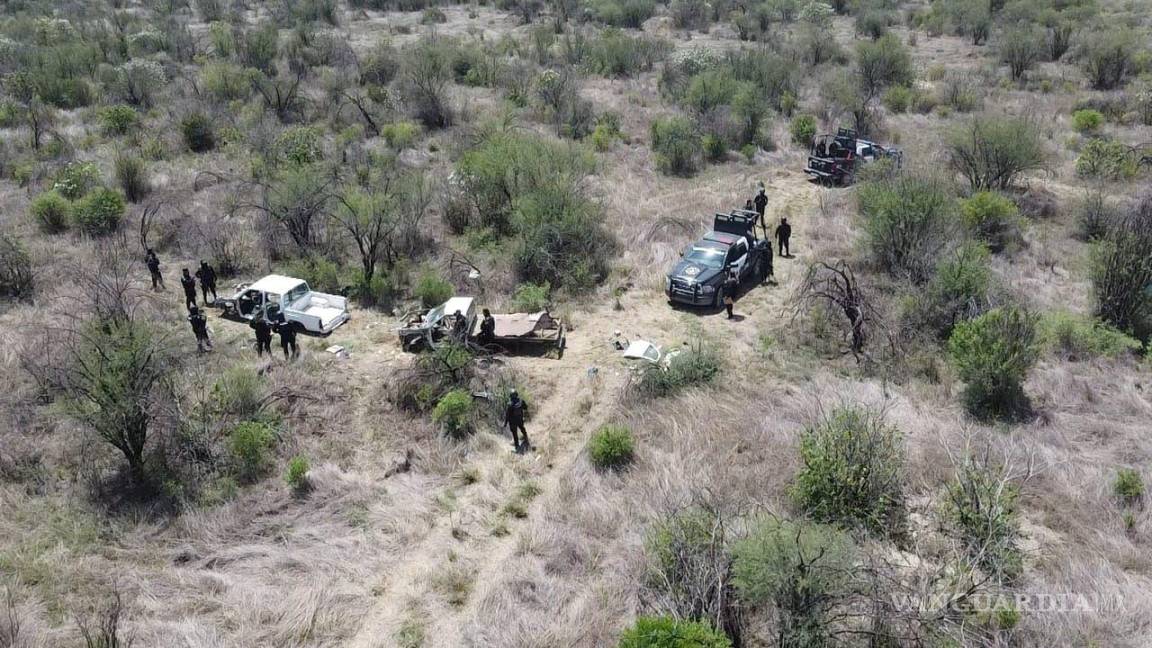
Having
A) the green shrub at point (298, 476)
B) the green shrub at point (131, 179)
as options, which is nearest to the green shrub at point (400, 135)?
the green shrub at point (131, 179)

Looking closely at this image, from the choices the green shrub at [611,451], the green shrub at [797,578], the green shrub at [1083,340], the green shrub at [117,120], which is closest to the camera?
the green shrub at [797,578]

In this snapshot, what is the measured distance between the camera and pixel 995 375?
14.1 m

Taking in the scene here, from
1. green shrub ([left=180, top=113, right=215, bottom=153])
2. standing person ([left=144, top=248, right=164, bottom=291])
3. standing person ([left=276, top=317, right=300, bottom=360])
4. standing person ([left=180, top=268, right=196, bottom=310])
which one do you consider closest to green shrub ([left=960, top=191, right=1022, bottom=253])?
standing person ([left=276, top=317, right=300, bottom=360])

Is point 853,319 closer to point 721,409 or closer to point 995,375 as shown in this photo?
point 995,375

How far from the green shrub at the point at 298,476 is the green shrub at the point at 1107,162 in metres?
27.7

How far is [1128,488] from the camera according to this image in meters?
11.6

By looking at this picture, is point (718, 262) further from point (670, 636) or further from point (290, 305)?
point (670, 636)

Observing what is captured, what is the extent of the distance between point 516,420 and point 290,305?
25.3ft

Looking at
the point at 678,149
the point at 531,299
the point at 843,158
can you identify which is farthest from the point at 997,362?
the point at 678,149

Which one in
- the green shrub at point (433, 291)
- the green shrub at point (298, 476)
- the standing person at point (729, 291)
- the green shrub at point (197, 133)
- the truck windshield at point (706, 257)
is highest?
the green shrub at point (197, 133)

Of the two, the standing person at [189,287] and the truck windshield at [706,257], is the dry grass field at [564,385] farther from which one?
the truck windshield at [706,257]

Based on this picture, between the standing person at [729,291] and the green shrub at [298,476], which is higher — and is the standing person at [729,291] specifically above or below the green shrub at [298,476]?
above

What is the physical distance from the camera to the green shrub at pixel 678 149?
28594 mm

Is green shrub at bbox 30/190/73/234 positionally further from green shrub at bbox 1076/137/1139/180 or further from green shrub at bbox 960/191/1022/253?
green shrub at bbox 1076/137/1139/180
